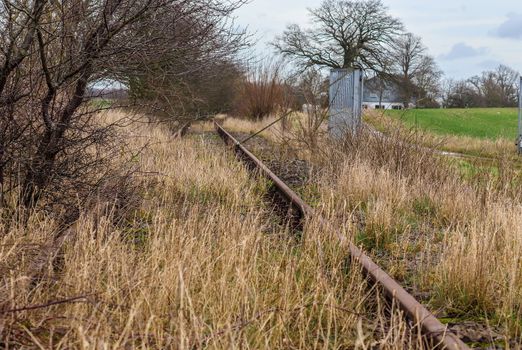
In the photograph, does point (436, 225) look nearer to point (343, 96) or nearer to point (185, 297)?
point (185, 297)

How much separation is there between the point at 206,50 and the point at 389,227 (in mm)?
2746

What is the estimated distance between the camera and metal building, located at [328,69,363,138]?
459 inches

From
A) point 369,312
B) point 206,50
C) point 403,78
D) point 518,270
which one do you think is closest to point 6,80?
point 206,50

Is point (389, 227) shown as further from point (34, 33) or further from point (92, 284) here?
point (34, 33)

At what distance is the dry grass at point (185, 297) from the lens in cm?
268

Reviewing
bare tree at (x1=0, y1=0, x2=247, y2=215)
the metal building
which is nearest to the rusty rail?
bare tree at (x1=0, y1=0, x2=247, y2=215)

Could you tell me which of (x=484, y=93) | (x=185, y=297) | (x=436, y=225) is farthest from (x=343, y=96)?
(x=484, y=93)

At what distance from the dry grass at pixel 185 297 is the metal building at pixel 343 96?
7010mm

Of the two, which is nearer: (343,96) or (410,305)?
(410,305)

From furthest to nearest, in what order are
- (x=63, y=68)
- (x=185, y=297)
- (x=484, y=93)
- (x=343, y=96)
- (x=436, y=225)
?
1. (x=484, y=93)
2. (x=343, y=96)
3. (x=436, y=225)
4. (x=63, y=68)
5. (x=185, y=297)

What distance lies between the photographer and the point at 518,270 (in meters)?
3.89

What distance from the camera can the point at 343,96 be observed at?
40.8 ft

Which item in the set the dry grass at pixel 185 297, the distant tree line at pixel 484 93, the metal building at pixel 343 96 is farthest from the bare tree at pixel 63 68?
the distant tree line at pixel 484 93

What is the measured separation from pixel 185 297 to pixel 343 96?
9654 millimetres
